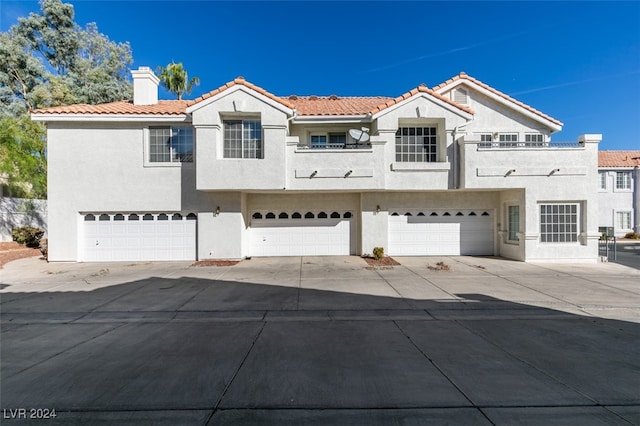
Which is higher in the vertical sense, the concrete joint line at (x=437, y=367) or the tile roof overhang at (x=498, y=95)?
the tile roof overhang at (x=498, y=95)

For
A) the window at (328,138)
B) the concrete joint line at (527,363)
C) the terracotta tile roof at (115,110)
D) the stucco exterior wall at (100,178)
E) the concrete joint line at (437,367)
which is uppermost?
the terracotta tile roof at (115,110)

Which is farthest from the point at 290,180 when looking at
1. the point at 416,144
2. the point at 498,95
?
the point at 498,95

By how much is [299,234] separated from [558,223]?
11.1 meters

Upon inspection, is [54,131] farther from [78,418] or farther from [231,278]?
[78,418]

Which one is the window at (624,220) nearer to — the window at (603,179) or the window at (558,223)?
the window at (603,179)

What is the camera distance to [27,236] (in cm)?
1634

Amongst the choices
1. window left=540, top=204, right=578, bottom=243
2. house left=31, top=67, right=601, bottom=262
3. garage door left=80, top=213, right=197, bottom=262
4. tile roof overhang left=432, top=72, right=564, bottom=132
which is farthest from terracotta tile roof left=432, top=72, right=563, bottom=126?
garage door left=80, top=213, right=197, bottom=262

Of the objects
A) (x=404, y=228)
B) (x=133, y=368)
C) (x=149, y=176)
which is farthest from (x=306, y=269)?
(x=149, y=176)

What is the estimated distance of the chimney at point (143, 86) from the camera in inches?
559

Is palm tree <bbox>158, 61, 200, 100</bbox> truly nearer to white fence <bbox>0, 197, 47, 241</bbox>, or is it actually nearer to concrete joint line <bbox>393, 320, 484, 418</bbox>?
white fence <bbox>0, 197, 47, 241</bbox>

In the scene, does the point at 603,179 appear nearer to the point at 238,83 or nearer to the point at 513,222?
the point at 513,222

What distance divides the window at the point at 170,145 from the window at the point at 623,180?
32.5 meters

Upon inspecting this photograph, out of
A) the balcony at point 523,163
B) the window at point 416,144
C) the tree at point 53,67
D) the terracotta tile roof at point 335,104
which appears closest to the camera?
the balcony at point 523,163

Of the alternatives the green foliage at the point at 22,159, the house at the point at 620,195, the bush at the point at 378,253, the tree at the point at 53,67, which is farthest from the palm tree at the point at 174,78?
the house at the point at 620,195
